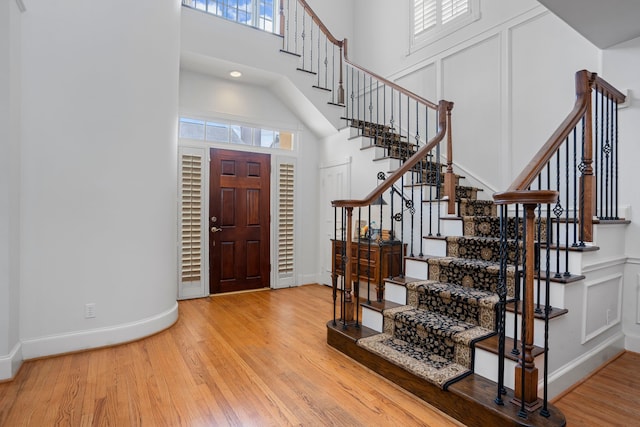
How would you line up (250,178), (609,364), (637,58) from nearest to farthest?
(609,364)
(637,58)
(250,178)

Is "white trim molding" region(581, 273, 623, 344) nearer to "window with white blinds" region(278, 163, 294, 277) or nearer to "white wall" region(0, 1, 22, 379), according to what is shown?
"window with white blinds" region(278, 163, 294, 277)

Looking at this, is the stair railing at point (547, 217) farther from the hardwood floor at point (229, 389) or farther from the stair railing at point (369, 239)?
the stair railing at point (369, 239)

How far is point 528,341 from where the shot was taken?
5.65 ft

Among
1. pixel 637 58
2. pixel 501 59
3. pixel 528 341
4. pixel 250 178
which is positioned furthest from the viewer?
pixel 250 178

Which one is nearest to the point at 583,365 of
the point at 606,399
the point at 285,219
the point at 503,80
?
the point at 606,399

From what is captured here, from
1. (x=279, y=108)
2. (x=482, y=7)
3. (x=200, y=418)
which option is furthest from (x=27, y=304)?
(x=482, y=7)

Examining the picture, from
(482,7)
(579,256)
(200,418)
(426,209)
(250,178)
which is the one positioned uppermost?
(482,7)

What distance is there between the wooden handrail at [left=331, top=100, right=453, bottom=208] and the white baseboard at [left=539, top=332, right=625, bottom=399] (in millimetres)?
1607

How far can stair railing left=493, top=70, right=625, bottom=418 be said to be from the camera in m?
1.69

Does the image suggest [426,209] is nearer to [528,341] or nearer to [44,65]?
[528,341]

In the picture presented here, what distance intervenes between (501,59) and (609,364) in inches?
129

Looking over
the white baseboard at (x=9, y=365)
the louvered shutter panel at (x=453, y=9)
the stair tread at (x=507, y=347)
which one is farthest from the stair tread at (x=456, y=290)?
the louvered shutter panel at (x=453, y=9)

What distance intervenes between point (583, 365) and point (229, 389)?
92.5 inches

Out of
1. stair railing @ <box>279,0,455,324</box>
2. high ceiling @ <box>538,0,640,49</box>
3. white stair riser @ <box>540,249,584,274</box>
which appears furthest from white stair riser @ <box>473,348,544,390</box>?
high ceiling @ <box>538,0,640,49</box>
